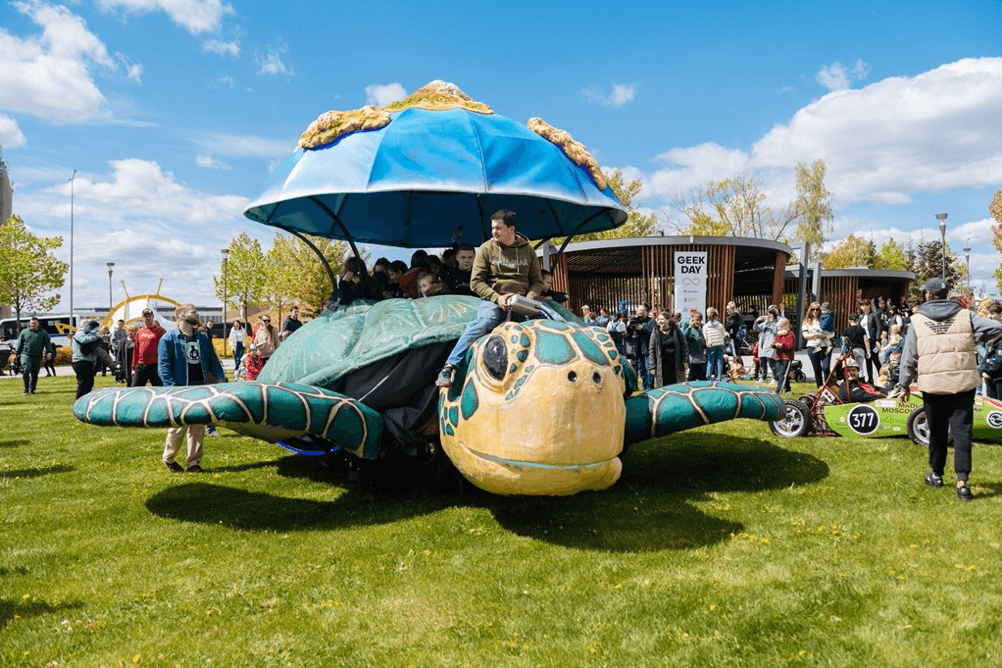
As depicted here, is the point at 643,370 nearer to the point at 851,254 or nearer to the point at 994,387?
the point at 994,387

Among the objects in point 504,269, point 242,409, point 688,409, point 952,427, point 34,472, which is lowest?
point 34,472

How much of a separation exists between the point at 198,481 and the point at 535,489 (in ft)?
14.0

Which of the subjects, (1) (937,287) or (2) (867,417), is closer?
(1) (937,287)

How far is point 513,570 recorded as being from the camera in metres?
4.42

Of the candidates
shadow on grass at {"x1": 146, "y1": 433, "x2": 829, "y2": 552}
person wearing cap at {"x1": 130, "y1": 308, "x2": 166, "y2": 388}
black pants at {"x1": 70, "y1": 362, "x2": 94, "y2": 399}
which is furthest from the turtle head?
black pants at {"x1": 70, "y1": 362, "x2": 94, "y2": 399}

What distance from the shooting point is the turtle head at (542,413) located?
14.4ft

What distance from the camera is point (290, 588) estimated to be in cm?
424

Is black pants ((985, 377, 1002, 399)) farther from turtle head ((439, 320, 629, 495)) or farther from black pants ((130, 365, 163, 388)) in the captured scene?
black pants ((130, 365, 163, 388))

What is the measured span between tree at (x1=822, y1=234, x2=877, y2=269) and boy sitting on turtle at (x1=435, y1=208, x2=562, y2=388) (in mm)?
56453

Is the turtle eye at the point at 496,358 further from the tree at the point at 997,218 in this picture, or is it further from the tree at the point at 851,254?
the tree at the point at 851,254

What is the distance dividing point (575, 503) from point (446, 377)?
167 centimetres

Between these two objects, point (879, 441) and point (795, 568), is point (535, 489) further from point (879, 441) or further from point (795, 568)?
point (879, 441)

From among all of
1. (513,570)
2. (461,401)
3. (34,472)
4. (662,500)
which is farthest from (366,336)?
(34,472)

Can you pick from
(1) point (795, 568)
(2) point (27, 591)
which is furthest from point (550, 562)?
(2) point (27, 591)
